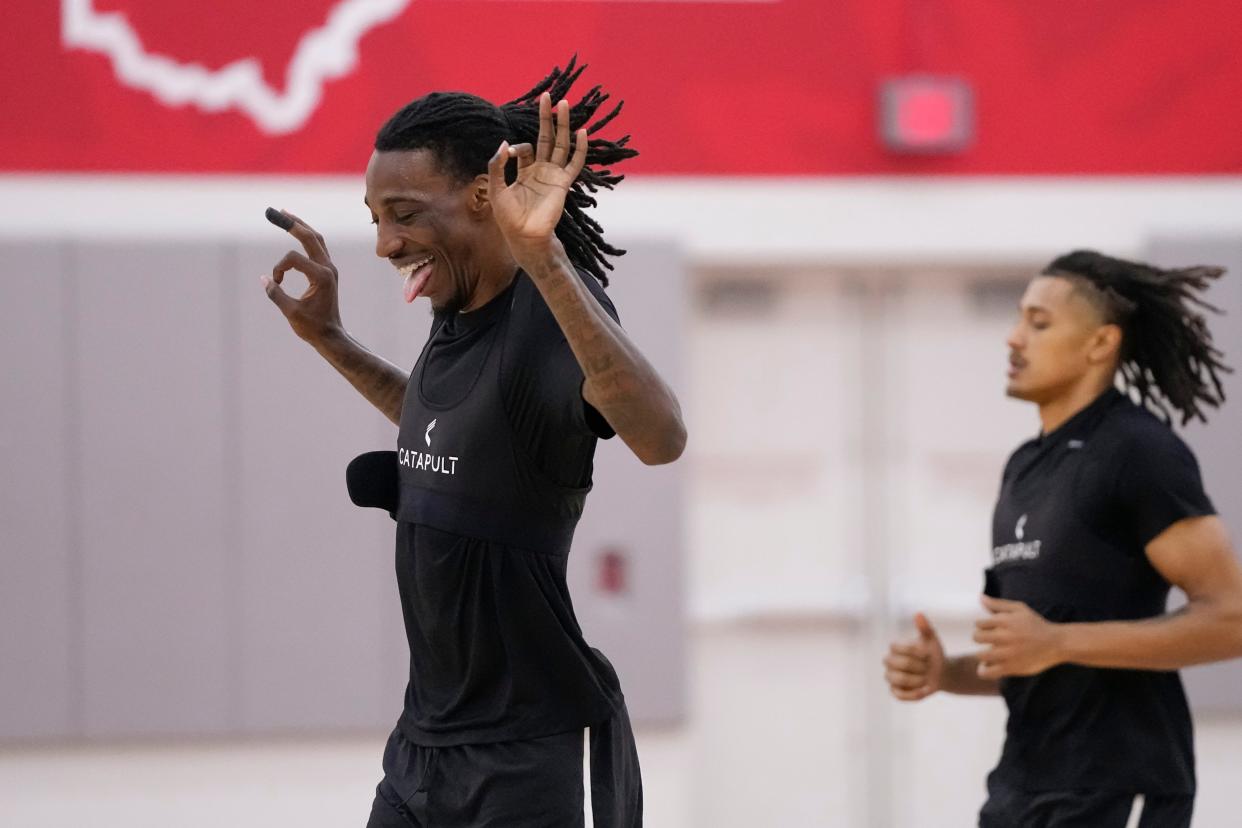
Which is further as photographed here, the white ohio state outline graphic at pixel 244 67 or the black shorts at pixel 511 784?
the white ohio state outline graphic at pixel 244 67

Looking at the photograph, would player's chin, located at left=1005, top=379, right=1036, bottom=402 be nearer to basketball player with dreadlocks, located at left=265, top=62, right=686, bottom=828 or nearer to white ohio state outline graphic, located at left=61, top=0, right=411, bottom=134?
basketball player with dreadlocks, located at left=265, top=62, right=686, bottom=828

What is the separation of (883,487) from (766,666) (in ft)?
2.25

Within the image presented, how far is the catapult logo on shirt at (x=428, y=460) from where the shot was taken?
6.70 feet

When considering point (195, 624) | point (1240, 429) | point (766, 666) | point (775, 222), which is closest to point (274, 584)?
point (195, 624)

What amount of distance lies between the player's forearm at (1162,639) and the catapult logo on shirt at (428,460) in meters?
1.03

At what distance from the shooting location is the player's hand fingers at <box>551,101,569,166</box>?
176 centimetres

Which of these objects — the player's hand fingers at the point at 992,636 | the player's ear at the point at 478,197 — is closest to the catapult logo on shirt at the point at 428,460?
the player's ear at the point at 478,197

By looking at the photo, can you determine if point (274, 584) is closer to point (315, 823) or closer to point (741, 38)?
point (315, 823)

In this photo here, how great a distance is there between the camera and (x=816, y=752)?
4.84 m

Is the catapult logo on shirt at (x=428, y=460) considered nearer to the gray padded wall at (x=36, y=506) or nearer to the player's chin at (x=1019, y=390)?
the player's chin at (x=1019, y=390)

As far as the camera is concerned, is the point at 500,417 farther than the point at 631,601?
No

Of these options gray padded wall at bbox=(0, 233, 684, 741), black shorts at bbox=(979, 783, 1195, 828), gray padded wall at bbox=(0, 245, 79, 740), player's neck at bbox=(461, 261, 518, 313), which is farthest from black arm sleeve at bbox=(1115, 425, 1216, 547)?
gray padded wall at bbox=(0, 245, 79, 740)

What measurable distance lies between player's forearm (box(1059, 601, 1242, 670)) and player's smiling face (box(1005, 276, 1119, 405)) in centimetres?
49

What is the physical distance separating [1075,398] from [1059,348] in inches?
3.7
